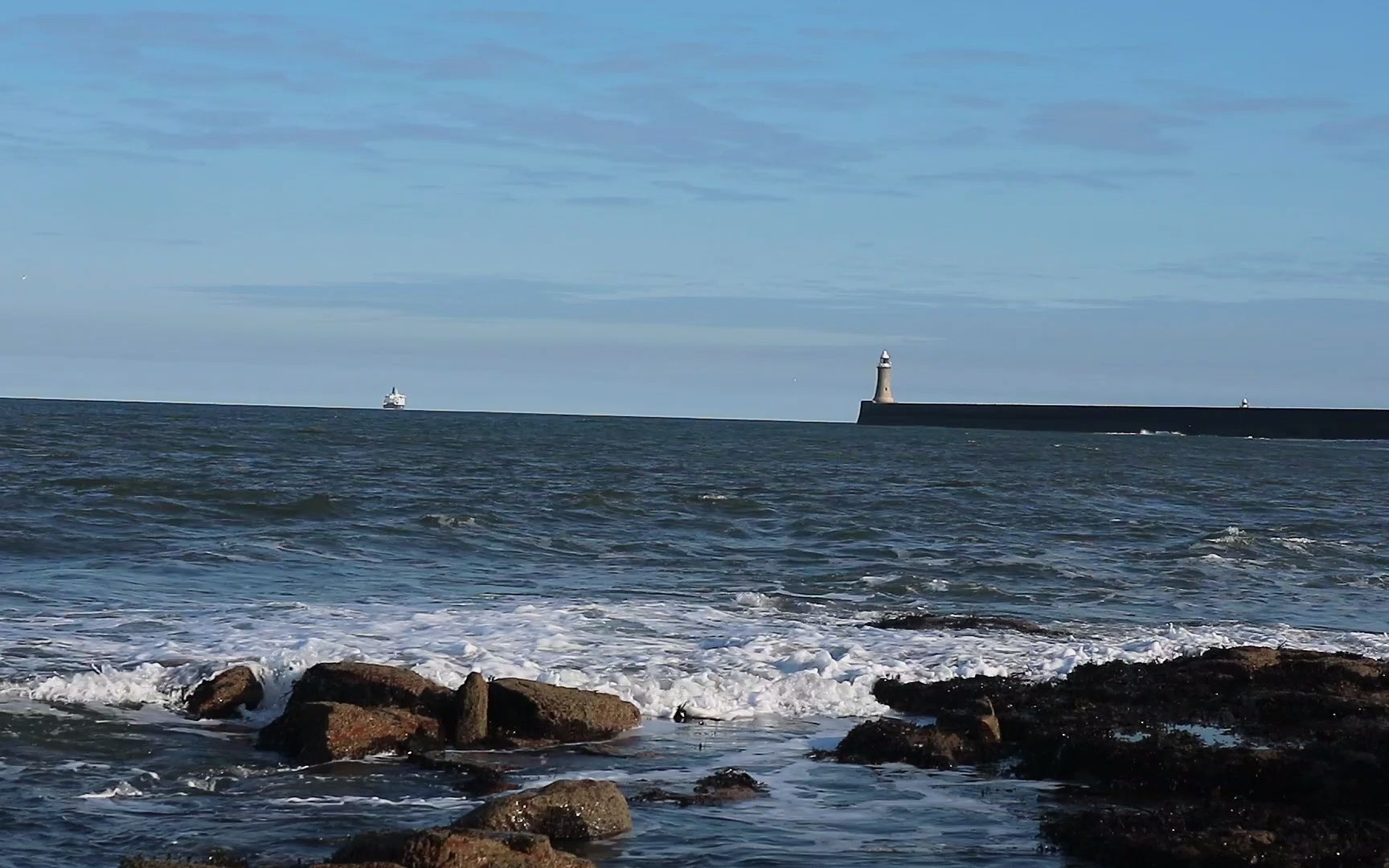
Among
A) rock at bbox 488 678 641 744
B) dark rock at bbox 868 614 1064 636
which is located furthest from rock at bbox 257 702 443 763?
dark rock at bbox 868 614 1064 636

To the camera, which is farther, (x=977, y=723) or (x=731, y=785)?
(x=977, y=723)

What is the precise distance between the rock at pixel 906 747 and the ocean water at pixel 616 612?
220 millimetres

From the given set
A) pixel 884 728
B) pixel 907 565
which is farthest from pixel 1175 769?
pixel 907 565

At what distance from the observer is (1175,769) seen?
9062 mm

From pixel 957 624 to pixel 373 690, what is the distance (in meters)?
7.10

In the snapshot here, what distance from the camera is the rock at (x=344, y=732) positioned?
9398 millimetres

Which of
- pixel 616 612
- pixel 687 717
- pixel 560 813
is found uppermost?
pixel 560 813

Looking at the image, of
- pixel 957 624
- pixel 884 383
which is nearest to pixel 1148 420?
pixel 884 383

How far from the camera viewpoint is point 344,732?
373 inches

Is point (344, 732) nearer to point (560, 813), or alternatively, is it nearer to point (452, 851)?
point (560, 813)

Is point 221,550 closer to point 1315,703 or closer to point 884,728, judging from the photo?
point 884,728

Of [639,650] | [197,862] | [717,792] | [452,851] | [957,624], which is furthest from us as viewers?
[957,624]

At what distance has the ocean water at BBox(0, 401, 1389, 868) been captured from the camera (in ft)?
27.2

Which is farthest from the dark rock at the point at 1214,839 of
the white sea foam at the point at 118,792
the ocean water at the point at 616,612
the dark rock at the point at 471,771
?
the white sea foam at the point at 118,792
